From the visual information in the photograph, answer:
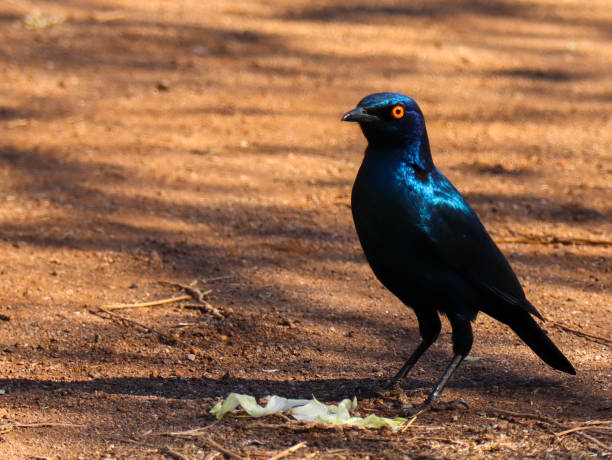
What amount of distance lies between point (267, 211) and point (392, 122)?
8.04 feet

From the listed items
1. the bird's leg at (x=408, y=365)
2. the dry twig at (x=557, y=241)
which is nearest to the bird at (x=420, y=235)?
the bird's leg at (x=408, y=365)

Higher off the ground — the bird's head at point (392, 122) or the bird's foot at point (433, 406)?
the bird's head at point (392, 122)

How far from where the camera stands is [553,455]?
11.6ft

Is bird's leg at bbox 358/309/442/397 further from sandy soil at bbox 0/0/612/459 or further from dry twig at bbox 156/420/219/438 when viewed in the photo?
dry twig at bbox 156/420/219/438

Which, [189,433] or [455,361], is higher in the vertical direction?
[455,361]

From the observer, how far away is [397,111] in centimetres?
387

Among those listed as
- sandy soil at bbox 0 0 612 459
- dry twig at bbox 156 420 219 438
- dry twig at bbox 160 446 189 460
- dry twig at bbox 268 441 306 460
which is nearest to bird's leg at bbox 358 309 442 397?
sandy soil at bbox 0 0 612 459

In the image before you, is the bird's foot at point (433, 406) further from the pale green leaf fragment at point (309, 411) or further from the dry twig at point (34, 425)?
the dry twig at point (34, 425)

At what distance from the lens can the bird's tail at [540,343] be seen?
4094mm

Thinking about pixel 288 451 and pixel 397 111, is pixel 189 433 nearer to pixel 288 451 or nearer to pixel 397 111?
pixel 288 451

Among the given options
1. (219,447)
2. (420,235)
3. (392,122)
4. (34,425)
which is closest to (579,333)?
(420,235)

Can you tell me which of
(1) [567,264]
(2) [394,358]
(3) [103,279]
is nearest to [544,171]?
(1) [567,264]

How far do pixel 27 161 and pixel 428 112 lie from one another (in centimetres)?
316

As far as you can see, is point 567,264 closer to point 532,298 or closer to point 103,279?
point 532,298
